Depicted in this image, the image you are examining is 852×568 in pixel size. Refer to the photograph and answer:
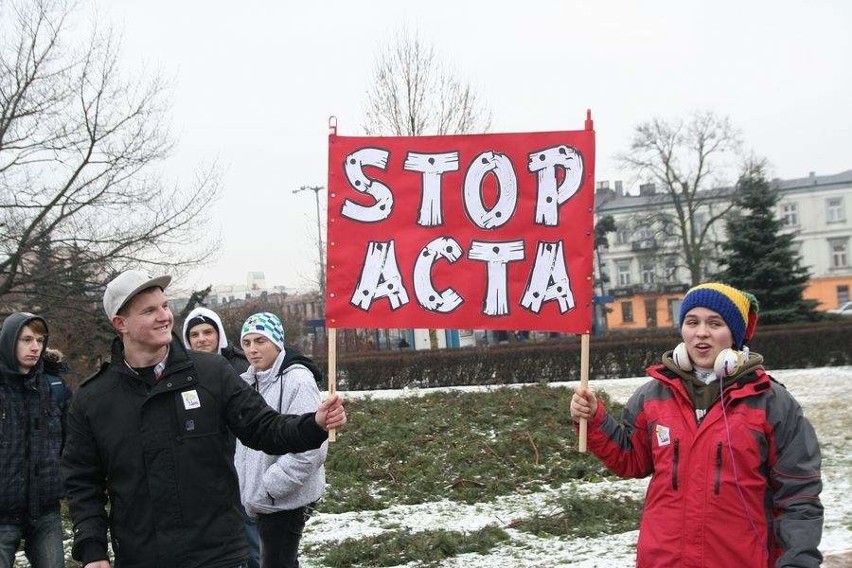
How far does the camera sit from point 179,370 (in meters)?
3.38

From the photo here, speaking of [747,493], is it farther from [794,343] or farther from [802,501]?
[794,343]

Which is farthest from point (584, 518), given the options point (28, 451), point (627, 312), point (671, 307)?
point (627, 312)

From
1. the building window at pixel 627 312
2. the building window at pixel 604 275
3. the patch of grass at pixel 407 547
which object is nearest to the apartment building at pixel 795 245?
the building window at pixel 627 312

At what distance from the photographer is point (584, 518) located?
26.1 ft

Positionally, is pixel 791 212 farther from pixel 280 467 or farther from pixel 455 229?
pixel 280 467

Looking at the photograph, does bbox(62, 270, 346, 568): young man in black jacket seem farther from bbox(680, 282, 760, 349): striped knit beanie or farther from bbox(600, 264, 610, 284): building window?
bbox(600, 264, 610, 284): building window

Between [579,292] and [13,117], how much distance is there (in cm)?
1547

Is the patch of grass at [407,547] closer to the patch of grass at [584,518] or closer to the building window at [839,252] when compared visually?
the patch of grass at [584,518]

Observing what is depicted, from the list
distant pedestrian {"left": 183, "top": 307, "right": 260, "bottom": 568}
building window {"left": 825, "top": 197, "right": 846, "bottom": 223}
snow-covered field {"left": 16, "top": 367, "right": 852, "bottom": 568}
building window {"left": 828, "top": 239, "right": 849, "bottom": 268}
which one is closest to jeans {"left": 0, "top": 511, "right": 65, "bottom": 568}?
distant pedestrian {"left": 183, "top": 307, "right": 260, "bottom": 568}

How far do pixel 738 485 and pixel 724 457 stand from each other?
3.9 inches

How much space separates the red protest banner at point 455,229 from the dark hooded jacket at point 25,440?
171cm

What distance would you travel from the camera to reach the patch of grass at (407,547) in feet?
22.8

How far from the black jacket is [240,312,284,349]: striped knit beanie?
4.85ft

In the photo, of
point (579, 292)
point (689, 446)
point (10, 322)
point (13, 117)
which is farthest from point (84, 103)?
point (689, 446)
